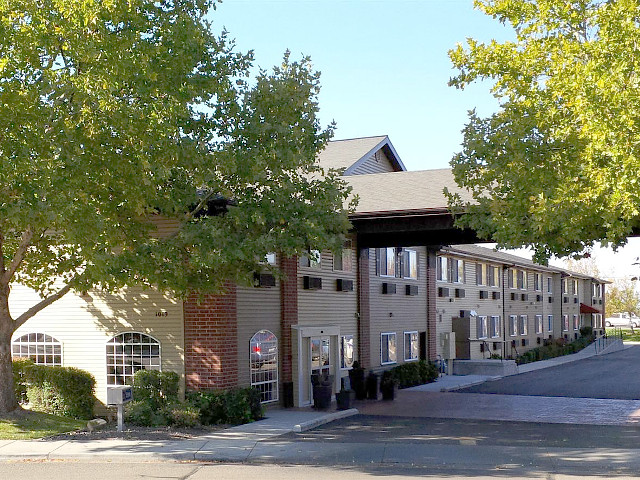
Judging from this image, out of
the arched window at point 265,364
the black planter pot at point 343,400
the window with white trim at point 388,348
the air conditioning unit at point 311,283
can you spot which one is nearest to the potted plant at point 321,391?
the black planter pot at point 343,400

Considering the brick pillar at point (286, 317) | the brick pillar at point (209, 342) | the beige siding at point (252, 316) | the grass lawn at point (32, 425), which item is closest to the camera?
the grass lawn at point (32, 425)

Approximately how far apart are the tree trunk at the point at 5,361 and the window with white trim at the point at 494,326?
31.6 meters

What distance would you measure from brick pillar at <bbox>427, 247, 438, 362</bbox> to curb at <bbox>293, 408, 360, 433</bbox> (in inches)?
508

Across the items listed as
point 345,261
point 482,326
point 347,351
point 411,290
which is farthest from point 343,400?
point 482,326

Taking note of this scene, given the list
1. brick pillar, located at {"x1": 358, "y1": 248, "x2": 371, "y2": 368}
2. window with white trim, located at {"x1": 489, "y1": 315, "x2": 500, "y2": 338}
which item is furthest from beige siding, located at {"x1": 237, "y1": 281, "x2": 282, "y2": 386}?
window with white trim, located at {"x1": 489, "y1": 315, "x2": 500, "y2": 338}

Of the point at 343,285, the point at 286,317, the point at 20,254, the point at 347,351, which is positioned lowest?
the point at 347,351

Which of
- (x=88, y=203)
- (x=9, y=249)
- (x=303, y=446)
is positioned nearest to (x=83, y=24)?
(x=88, y=203)

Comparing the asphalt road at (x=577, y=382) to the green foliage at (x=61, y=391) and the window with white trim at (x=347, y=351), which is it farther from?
the green foliage at (x=61, y=391)

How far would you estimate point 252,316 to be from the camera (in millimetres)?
21969

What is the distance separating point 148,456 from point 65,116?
652cm

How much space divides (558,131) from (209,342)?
969 cm

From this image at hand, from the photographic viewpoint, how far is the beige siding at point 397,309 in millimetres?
30172

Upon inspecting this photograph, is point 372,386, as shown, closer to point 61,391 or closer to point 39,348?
point 61,391

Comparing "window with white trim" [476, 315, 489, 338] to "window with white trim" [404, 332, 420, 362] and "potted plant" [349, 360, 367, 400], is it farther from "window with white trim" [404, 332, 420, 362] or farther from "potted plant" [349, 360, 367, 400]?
"potted plant" [349, 360, 367, 400]
